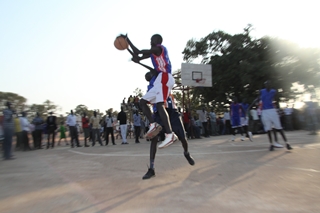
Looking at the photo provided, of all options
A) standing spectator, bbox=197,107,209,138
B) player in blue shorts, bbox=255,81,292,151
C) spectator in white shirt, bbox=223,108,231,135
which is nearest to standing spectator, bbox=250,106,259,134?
spectator in white shirt, bbox=223,108,231,135

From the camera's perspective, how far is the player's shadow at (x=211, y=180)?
334 cm

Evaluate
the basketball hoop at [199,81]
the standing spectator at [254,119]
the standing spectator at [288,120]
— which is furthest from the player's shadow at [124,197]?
the basketball hoop at [199,81]

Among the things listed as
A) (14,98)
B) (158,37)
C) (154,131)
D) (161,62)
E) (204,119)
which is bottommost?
(154,131)

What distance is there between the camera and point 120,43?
448cm

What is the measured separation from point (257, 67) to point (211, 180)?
66.9 ft

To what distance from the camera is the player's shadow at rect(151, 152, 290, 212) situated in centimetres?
334

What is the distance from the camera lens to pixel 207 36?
Result: 27.6 metres

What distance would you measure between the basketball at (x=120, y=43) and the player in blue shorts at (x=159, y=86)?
8cm

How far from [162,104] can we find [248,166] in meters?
1.99

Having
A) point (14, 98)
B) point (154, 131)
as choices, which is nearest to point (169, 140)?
point (154, 131)

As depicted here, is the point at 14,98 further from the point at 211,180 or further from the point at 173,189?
the point at 173,189

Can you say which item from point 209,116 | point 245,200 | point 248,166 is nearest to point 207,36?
point 209,116

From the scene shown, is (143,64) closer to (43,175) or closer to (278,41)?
(43,175)

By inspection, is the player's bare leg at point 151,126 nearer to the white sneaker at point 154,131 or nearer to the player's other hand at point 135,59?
the white sneaker at point 154,131
